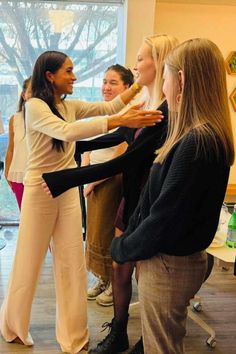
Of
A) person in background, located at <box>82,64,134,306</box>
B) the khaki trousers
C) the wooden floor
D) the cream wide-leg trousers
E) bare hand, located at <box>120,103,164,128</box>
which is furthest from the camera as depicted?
person in background, located at <box>82,64,134,306</box>

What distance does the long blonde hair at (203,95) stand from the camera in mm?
1097

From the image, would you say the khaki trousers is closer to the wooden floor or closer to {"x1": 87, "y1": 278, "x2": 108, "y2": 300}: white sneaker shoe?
the wooden floor

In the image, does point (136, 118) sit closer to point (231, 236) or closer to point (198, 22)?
point (231, 236)

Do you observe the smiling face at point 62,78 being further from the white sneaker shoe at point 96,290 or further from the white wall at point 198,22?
the white wall at point 198,22

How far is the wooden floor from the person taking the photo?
6.63ft

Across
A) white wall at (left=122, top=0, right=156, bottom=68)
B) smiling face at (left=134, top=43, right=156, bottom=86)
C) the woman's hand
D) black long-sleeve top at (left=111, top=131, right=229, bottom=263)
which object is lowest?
black long-sleeve top at (left=111, top=131, right=229, bottom=263)

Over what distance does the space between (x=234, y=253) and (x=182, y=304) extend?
2.16ft

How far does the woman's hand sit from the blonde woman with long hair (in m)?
0.18

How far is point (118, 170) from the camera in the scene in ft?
4.82

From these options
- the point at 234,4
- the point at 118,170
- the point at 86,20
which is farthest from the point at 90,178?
the point at 234,4

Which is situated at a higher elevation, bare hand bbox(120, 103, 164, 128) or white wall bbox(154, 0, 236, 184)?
white wall bbox(154, 0, 236, 184)

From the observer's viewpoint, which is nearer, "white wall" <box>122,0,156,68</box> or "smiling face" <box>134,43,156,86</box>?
"smiling face" <box>134,43,156,86</box>

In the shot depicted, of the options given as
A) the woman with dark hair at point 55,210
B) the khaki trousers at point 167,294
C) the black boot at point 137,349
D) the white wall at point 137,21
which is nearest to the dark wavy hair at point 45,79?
the woman with dark hair at point 55,210

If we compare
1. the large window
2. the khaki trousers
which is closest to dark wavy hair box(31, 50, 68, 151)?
the khaki trousers
